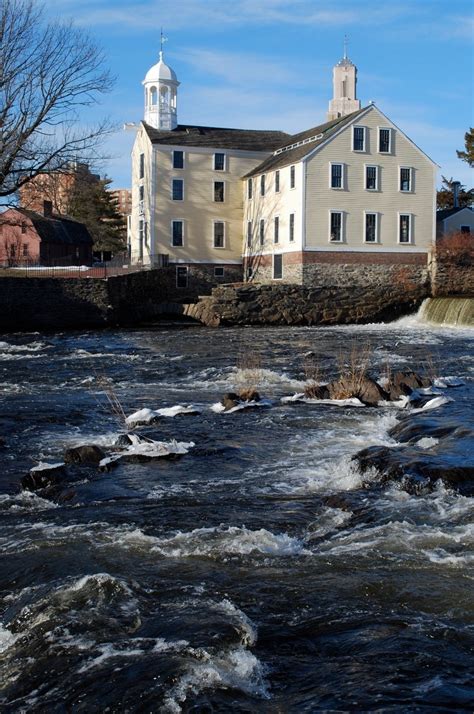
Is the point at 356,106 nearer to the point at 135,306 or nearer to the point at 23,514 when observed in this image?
the point at 135,306

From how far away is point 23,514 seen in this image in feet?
29.3

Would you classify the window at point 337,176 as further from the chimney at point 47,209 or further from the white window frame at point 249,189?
the chimney at point 47,209

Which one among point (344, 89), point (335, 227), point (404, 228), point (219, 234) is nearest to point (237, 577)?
point (335, 227)

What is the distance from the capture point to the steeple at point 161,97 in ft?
166

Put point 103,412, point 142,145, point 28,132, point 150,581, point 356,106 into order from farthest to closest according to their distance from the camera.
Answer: point 356,106, point 142,145, point 28,132, point 103,412, point 150,581

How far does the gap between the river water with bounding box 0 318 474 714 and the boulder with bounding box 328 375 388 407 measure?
5.58 feet

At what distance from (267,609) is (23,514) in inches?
143

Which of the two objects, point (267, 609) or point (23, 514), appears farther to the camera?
point (23, 514)

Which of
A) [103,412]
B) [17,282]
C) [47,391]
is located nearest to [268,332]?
[17,282]

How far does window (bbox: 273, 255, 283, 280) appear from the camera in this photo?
150ft

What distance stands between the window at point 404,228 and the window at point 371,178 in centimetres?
223

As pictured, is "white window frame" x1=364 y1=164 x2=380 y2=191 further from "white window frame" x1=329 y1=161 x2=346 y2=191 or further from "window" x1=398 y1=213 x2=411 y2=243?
"window" x1=398 y1=213 x2=411 y2=243

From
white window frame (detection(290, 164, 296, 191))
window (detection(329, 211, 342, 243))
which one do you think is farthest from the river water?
white window frame (detection(290, 164, 296, 191))

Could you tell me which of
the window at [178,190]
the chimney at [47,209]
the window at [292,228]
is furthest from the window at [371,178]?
the chimney at [47,209]
